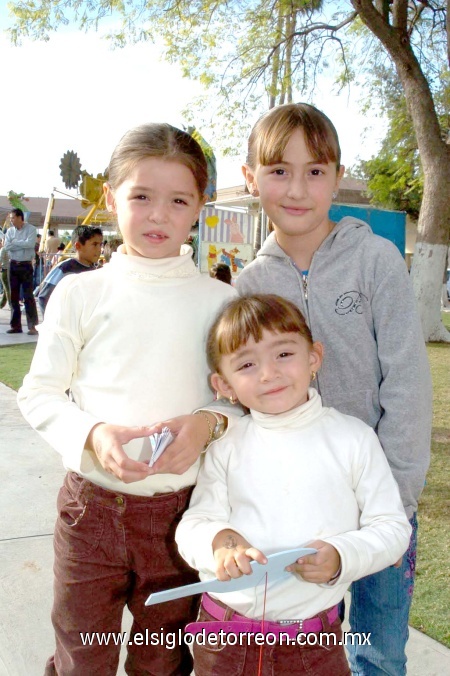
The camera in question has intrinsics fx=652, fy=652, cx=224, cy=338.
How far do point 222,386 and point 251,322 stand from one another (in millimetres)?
182

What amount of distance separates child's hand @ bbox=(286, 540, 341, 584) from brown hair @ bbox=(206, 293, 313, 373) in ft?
1.62

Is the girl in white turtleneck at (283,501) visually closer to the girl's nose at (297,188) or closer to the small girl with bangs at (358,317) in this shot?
the small girl with bangs at (358,317)

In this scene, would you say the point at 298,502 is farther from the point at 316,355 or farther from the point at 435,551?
the point at 435,551

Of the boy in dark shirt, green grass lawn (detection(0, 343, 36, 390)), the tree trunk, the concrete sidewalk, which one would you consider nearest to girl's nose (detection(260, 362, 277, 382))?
the concrete sidewalk

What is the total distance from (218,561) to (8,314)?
1273 centimetres

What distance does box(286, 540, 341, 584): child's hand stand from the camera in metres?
1.27

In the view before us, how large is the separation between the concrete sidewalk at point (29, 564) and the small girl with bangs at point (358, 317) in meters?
0.73

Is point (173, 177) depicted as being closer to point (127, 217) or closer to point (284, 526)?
point (127, 217)

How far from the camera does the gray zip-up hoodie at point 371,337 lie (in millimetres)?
1553

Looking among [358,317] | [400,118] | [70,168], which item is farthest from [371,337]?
[70,168]

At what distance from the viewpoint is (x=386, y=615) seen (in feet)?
5.39

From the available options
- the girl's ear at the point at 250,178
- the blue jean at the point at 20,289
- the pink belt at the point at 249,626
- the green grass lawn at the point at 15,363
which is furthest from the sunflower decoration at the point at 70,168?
the pink belt at the point at 249,626

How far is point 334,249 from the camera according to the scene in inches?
67.0

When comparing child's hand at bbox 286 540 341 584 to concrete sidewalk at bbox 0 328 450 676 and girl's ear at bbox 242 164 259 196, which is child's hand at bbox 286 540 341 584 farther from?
girl's ear at bbox 242 164 259 196
